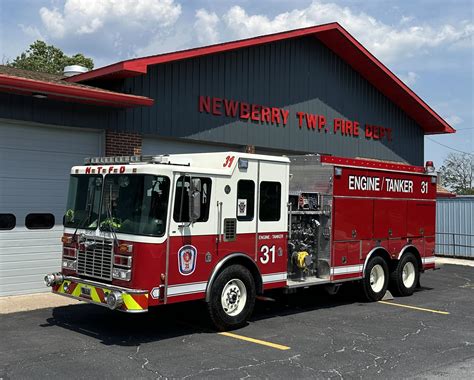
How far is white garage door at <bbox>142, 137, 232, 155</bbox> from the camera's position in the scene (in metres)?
13.0

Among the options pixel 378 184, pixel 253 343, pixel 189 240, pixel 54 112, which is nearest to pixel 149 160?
pixel 189 240

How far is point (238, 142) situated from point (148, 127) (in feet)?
9.12

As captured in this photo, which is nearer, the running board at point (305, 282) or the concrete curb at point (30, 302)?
the running board at point (305, 282)

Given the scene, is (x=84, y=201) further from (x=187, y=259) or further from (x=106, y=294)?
(x=187, y=259)

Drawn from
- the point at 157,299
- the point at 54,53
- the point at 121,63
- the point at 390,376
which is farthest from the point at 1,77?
the point at 54,53

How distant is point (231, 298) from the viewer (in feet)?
28.2

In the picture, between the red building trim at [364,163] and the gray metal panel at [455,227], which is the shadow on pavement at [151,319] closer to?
the red building trim at [364,163]

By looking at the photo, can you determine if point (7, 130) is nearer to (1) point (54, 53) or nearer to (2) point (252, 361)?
(2) point (252, 361)

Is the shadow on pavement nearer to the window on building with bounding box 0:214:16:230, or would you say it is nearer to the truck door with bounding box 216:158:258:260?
the truck door with bounding box 216:158:258:260

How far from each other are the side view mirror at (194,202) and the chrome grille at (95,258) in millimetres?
1182

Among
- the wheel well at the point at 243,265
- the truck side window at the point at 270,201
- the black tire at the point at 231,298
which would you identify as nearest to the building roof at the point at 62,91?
the truck side window at the point at 270,201

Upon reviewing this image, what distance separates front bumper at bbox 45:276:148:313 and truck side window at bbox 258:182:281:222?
2520mm

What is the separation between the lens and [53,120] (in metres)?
11.3

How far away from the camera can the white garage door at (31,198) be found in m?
10.9
